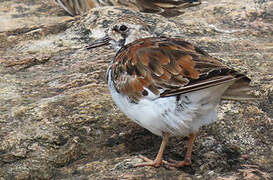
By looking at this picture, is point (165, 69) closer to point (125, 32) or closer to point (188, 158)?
point (188, 158)

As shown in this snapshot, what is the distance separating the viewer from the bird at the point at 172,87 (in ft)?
14.7

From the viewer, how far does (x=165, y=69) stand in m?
4.73

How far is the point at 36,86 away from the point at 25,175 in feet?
6.64

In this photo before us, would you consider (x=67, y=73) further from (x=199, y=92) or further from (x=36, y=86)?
(x=199, y=92)

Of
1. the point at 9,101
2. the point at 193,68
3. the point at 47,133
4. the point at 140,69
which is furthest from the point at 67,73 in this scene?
the point at 193,68

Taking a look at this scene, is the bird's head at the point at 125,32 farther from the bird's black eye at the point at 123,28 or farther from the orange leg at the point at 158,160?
the orange leg at the point at 158,160

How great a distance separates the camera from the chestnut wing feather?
443 centimetres

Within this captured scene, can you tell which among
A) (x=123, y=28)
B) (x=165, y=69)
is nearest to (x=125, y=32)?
(x=123, y=28)

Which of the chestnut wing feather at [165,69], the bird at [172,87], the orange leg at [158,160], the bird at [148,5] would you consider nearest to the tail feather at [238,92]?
the bird at [172,87]

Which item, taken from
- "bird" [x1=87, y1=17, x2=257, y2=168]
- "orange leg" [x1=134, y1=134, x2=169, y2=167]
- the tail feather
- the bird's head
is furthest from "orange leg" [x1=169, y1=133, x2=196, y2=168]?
the bird's head

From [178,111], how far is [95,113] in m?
1.50

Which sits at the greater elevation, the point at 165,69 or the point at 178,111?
the point at 165,69

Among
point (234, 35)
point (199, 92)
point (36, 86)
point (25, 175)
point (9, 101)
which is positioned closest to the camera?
point (199, 92)

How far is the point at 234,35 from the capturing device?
27.1 feet
